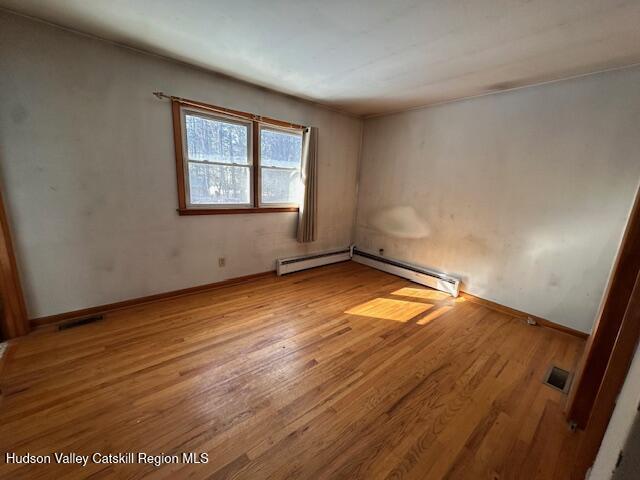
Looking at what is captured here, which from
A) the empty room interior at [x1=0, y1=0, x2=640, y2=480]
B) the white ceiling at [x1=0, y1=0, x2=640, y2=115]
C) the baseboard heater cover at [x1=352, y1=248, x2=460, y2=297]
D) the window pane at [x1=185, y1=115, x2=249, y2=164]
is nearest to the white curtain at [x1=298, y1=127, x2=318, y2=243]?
the empty room interior at [x1=0, y1=0, x2=640, y2=480]

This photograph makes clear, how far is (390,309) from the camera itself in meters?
2.76

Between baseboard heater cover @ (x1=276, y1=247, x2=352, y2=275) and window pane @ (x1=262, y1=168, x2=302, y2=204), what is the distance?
847mm

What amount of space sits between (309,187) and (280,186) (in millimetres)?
410

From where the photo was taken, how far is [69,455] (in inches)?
47.8

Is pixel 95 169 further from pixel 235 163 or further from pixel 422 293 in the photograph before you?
pixel 422 293

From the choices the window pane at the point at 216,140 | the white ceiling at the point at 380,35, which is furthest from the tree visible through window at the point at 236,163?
the white ceiling at the point at 380,35

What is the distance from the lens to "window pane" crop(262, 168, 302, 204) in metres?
3.34

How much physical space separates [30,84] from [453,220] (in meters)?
4.19

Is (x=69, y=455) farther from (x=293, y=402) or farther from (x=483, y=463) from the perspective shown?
(x=483, y=463)

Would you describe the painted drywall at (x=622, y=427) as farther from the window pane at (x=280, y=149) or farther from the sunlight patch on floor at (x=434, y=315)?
the window pane at (x=280, y=149)

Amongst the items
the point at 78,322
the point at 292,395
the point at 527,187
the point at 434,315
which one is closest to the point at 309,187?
the point at 434,315

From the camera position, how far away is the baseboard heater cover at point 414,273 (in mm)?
3174

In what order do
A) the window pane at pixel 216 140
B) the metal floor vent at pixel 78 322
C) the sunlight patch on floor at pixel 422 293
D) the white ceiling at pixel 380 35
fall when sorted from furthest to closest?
the sunlight patch on floor at pixel 422 293 < the window pane at pixel 216 140 < the metal floor vent at pixel 78 322 < the white ceiling at pixel 380 35

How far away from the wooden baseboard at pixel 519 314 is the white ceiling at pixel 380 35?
230cm
